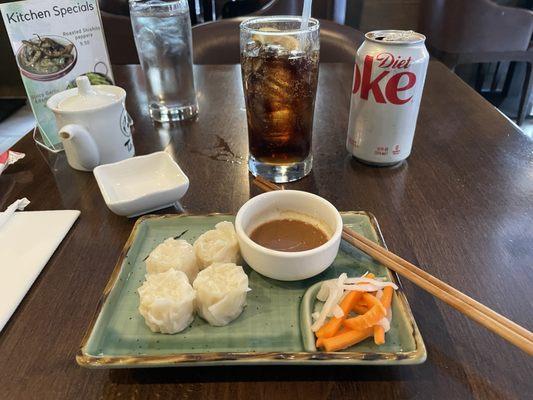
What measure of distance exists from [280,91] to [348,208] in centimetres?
28

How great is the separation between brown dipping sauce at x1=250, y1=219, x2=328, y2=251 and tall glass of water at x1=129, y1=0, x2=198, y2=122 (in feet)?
2.21

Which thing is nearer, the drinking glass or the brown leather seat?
the drinking glass

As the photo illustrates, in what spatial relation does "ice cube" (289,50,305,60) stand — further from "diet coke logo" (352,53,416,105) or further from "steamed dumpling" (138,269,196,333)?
"steamed dumpling" (138,269,196,333)

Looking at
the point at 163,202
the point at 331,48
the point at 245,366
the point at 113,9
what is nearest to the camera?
the point at 245,366

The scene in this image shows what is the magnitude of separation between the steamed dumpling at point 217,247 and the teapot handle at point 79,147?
1.34 ft

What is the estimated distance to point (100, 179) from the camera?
2.73 feet

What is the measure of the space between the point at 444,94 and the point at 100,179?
112 cm

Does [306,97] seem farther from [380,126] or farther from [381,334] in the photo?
[381,334]

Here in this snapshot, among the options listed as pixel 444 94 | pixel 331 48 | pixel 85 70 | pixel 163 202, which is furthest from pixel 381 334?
pixel 331 48

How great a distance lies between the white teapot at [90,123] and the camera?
88 centimetres

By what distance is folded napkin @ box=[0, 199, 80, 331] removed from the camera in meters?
0.63

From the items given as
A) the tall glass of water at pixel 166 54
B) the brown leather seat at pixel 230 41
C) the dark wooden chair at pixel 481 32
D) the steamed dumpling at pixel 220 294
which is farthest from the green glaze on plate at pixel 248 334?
the dark wooden chair at pixel 481 32

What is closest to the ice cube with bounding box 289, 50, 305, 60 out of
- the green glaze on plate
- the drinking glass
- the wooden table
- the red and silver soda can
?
the drinking glass

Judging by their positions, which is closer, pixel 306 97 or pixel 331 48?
pixel 306 97
